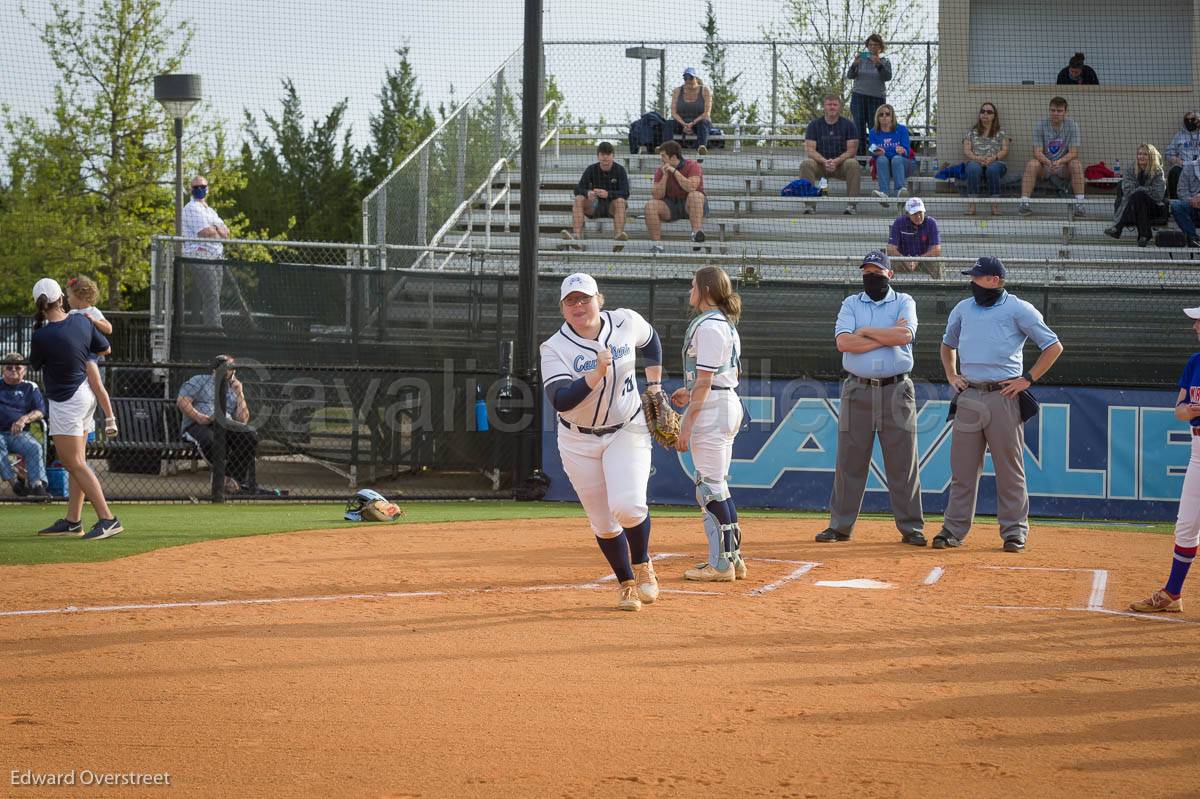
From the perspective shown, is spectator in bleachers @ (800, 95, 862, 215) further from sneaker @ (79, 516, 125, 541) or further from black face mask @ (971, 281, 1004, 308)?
sneaker @ (79, 516, 125, 541)

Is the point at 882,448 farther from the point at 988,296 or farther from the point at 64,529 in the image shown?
the point at 64,529

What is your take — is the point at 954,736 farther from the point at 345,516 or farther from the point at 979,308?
the point at 345,516

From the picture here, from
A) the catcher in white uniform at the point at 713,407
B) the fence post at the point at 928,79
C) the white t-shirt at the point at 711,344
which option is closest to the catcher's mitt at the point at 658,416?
the catcher in white uniform at the point at 713,407

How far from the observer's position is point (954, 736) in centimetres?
495

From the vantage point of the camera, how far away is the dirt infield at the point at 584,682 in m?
4.52

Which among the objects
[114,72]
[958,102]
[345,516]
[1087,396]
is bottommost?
[345,516]

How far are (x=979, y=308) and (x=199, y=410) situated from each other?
29.0 ft

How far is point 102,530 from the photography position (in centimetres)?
1012

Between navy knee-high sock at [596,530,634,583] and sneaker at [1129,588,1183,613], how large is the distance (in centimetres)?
310

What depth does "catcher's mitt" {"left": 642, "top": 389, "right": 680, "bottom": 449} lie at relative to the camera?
7.56 metres

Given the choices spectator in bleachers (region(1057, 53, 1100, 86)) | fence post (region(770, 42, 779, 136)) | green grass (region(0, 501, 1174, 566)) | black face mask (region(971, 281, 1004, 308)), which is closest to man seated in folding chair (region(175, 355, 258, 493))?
green grass (region(0, 501, 1174, 566))

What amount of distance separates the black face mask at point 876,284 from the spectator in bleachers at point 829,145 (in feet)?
31.1

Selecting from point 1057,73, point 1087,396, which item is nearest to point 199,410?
point 1087,396

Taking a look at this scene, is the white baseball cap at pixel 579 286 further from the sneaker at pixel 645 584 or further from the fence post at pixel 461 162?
the fence post at pixel 461 162
